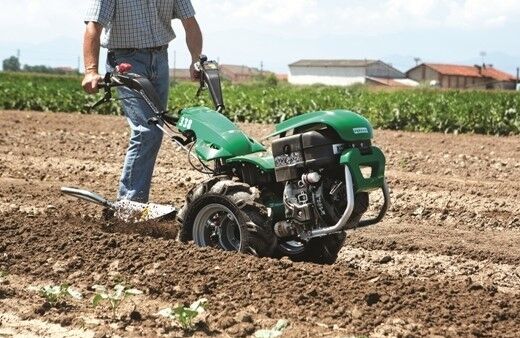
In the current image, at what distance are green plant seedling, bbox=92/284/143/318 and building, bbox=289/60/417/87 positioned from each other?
94.7m

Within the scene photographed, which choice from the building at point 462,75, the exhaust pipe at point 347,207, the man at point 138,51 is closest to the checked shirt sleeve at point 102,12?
the man at point 138,51

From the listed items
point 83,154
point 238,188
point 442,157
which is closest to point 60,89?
point 83,154

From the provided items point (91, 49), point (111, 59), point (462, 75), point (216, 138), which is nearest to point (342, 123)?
point (216, 138)

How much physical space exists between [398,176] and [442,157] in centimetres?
267

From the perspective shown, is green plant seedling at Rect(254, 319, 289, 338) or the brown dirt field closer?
green plant seedling at Rect(254, 319, 289, 338)

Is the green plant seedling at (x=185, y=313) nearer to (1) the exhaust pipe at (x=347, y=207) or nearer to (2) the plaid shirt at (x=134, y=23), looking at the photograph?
(1) the exhaust pipe at (x=347, y=207)

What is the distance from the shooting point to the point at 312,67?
107812mm

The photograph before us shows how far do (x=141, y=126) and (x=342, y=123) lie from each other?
179 centimetres

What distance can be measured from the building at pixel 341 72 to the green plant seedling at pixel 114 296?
3729 inches

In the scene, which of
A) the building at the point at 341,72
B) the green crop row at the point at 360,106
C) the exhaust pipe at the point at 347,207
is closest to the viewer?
the exhaust pipe at the point at 347,207

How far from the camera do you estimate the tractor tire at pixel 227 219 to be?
18.7 ft

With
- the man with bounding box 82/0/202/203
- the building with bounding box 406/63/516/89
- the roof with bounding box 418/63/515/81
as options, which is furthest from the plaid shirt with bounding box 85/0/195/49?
the roof with bounding box 418/63/515/81

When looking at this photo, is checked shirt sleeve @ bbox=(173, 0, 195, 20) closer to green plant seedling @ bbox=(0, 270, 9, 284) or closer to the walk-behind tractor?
the walk-behind tractor

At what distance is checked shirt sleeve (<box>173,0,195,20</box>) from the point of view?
6961 mm
